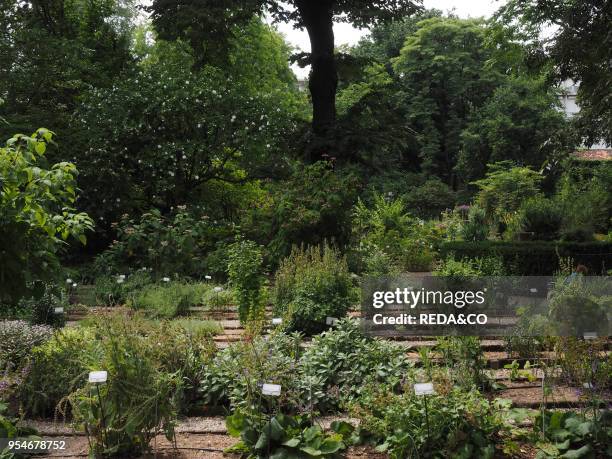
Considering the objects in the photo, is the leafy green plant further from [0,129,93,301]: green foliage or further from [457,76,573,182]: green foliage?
[457,76,573,182]: green foliage

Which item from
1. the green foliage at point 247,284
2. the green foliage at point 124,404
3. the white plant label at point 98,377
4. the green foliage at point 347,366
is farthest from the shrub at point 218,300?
the white plant label at point 98,377

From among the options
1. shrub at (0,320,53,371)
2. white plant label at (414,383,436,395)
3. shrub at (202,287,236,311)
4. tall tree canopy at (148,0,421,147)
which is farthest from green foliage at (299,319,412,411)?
tall tree canopy at (148,0,421,147)

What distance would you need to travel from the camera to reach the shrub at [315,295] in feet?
21.4

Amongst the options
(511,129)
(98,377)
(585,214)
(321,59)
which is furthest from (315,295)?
(511,129)

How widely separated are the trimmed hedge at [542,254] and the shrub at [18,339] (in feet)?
20.9

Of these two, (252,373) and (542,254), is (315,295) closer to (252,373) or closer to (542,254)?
(252,373)

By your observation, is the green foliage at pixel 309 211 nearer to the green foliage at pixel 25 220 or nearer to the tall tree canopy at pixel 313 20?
the tall tree canopy at pixel 313 20

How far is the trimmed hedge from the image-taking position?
10.1 m

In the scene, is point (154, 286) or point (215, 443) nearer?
point (215, 443)

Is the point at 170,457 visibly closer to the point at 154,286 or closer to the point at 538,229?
the point at 154,286

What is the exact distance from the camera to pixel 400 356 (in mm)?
5074

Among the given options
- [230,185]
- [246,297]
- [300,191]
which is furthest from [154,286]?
[230,185]

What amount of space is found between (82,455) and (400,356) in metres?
2.36

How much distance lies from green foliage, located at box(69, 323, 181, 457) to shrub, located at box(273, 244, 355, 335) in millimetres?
2168
